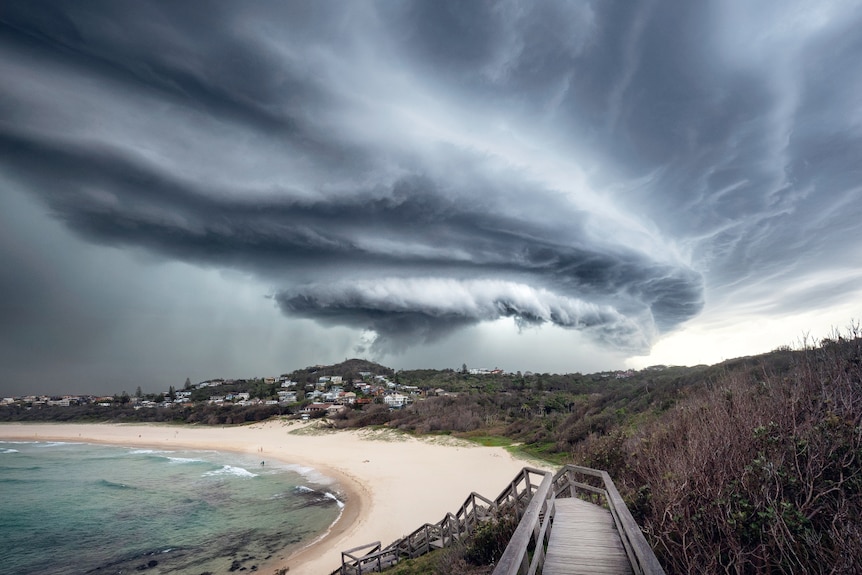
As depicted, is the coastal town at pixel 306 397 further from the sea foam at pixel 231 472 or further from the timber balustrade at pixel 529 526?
the timber balustrade at pixel 529 526

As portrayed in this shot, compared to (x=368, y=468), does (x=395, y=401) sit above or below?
above

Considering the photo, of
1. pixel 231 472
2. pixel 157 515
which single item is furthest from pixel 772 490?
pixel 231 472

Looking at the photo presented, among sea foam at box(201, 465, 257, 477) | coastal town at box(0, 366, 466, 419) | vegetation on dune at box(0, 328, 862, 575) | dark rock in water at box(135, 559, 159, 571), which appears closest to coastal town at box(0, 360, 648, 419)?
coastal town at box(0, 366, 466, 419)

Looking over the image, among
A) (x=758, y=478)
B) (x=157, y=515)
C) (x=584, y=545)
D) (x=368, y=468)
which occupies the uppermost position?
(x=758, y=478)

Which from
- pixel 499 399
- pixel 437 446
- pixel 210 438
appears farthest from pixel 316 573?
pixel 210 438

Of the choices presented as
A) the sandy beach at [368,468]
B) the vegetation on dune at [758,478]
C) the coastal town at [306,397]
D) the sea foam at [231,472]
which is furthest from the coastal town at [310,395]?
the vegetation on dune at [758,478]

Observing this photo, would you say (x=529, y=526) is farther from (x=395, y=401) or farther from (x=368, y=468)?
(x=395, y=401)
